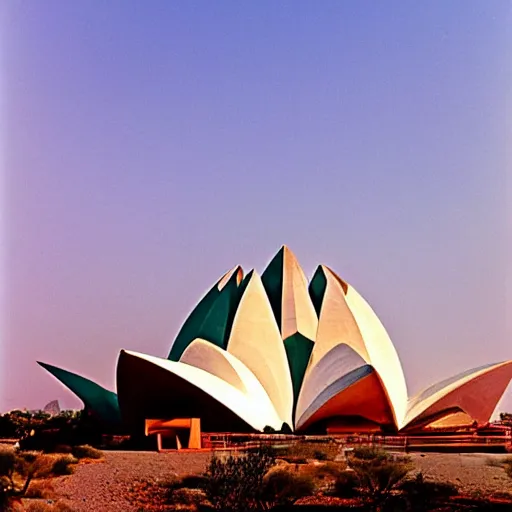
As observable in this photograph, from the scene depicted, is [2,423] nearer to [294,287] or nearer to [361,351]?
[294,287]

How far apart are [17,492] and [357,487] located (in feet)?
19.2

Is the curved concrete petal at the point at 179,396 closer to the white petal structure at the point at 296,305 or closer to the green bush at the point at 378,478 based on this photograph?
the white petal structure at the point at 296,305

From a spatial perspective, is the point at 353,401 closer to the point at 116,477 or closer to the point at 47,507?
the point at 116,477

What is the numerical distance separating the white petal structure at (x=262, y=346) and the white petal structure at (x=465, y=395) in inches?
145

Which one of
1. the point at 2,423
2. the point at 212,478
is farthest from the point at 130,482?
the point at 2,423

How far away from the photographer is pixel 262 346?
25.4 m

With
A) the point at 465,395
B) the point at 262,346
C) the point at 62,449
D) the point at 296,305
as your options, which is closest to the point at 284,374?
the point at 262,346

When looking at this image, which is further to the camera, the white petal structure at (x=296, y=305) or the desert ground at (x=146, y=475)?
the white petal structure at (x=296, y=305)

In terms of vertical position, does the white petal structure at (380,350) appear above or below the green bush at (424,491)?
above

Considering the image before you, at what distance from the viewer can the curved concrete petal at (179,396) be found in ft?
70.4

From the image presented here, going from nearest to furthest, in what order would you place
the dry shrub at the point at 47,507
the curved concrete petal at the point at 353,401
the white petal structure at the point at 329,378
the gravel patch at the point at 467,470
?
the dry shrub at the point at 47,507, the gravel patch at the point at 467,470, the curved concrete petal at the point at 353,401, the white petal structure at the point at 329,378

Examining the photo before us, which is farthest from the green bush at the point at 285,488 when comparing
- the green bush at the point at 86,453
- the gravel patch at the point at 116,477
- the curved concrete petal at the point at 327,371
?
the curved concrete petal at the point at 327,371

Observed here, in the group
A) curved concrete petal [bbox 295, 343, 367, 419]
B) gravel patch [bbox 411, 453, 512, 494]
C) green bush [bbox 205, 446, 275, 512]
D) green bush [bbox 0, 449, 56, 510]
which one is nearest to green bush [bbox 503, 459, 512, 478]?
gravel patch [bbox 411, 453, 512, 494]

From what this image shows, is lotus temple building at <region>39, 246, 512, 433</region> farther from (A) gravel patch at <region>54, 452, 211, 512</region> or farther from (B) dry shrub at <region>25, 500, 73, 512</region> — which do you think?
(B) dry shrub at <region>25, 500, 73, 512</region>
